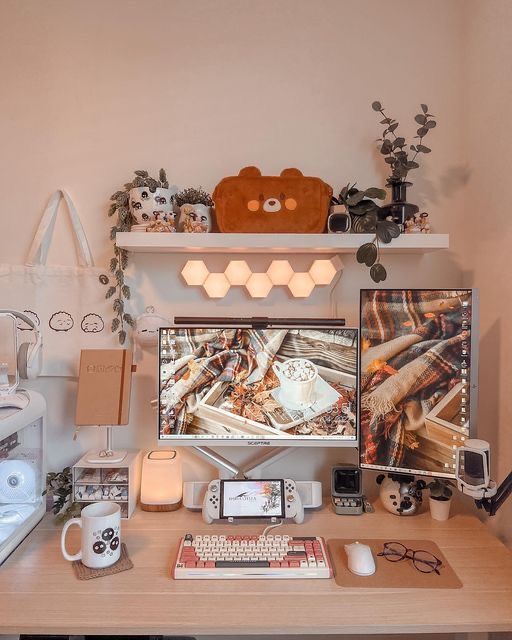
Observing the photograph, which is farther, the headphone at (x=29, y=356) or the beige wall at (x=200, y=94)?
the beige wall at (x=200, y=94)

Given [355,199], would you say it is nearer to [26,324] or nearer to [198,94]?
[198,94]

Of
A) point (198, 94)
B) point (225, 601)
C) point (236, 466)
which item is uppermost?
point (198, 94)

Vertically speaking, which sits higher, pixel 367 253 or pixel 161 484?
pixel 367 253

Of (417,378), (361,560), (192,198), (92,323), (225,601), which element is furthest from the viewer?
(92,323)

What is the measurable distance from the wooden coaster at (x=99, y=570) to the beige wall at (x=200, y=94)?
2.61ft

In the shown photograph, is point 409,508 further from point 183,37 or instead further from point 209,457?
point 183,37

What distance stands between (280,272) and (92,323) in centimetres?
67

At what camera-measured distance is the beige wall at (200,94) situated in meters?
1.65

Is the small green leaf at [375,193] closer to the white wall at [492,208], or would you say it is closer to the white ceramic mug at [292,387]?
the white wall at [492,208]

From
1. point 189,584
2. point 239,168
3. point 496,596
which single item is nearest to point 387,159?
point 239,168

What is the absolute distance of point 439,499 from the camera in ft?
4.85

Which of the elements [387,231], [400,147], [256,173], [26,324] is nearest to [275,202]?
[256,173]

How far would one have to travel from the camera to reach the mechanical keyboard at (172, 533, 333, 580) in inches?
45.9

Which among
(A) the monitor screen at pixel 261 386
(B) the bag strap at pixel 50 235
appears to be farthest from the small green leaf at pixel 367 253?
(B) the bag strap at pixel 50 235
